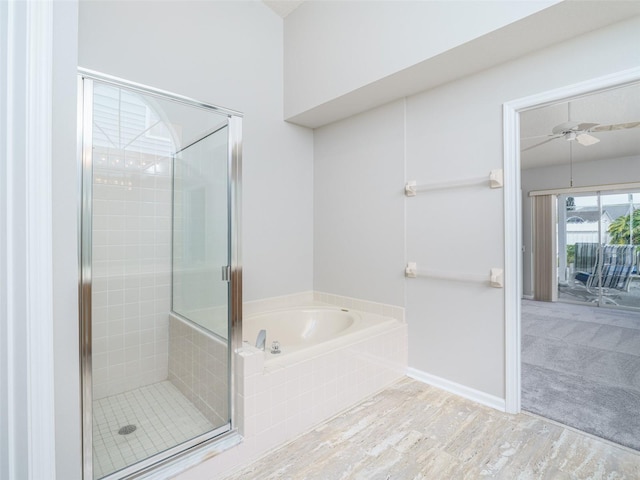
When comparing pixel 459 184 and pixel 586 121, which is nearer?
pixel 459 184

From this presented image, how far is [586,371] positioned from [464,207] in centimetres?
184

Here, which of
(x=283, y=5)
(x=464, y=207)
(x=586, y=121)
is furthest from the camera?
(x=586, y=121)

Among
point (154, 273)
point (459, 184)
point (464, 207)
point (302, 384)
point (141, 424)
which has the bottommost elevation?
point (141, 424)

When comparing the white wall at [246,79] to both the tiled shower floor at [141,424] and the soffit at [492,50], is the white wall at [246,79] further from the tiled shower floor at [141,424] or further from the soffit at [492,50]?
the tiled shower floor at [141,424]

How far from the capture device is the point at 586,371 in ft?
9.07

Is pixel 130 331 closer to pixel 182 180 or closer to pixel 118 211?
pixel 118 211

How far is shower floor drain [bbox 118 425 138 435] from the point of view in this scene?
1.64m

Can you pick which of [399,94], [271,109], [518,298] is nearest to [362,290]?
[518,298]

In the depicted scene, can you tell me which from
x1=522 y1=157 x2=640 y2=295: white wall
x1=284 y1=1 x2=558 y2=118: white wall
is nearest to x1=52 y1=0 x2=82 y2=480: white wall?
x1=284 y1=1 x2=558 y2=118: white wall

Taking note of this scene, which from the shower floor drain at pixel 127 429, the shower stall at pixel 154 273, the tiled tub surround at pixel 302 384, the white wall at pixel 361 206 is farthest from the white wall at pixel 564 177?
the shower floor drain at pixel 127 429

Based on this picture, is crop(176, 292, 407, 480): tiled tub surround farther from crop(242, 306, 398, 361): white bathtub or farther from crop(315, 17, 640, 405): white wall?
crop(315, 17, 640, 405): white wall

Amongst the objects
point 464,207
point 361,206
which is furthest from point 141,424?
point 464,207

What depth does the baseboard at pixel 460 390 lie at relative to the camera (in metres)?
2.16

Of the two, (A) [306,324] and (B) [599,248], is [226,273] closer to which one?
(A) [306,324]
